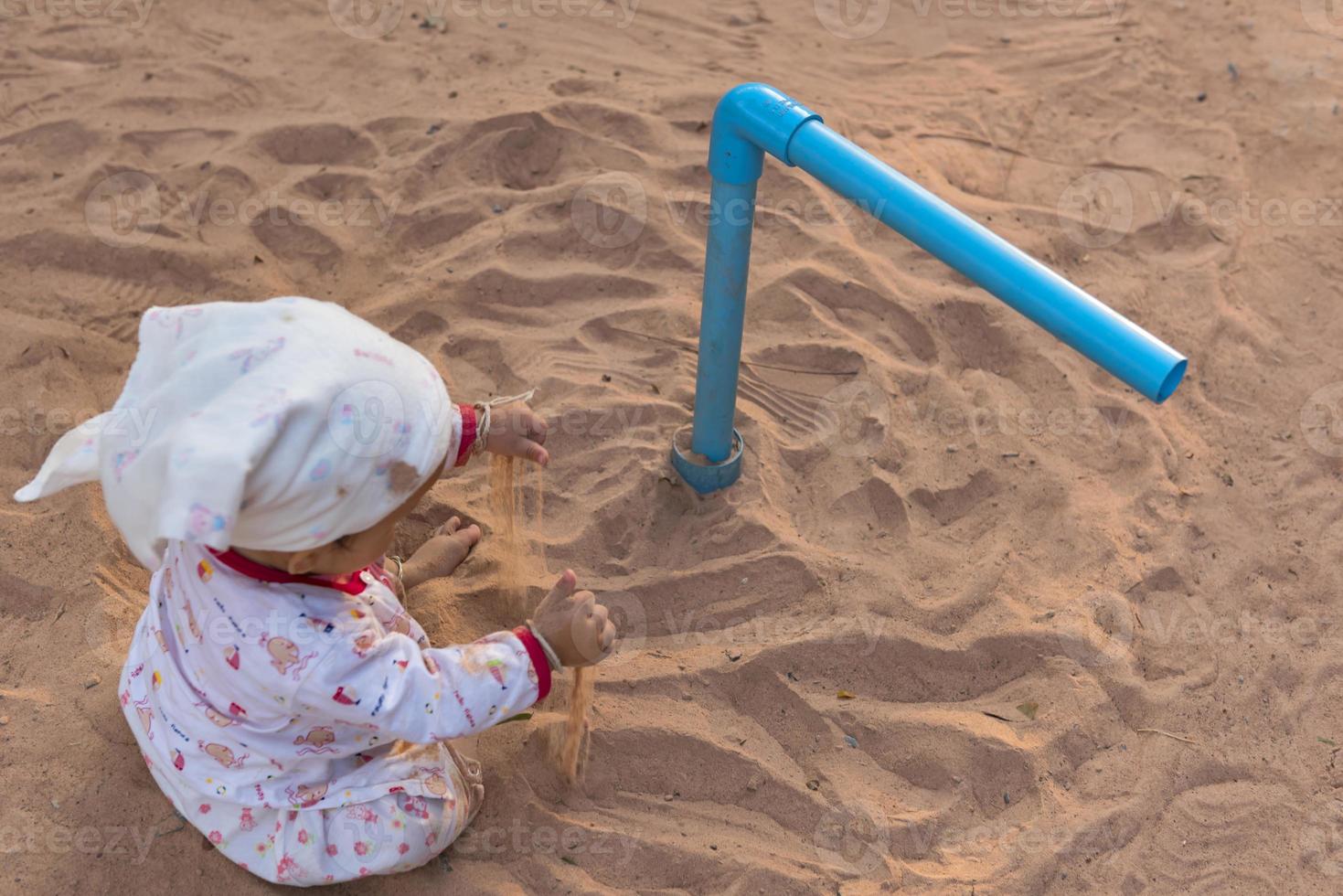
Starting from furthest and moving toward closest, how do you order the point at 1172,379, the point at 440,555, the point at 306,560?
the point at 440,555 < the point at 306,560 < the point at 1172,379

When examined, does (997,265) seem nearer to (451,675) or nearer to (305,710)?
(451,675)

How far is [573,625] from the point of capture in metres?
1.73

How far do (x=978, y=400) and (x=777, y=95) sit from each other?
111cm

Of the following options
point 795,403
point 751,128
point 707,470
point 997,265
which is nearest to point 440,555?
point 707,470

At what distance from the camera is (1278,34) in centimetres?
400

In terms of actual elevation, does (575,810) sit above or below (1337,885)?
below

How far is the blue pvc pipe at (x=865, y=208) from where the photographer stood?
149cm

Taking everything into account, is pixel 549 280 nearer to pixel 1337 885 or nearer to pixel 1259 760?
pixel 1259 760

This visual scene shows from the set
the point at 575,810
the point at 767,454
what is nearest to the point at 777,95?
the point at 767,454

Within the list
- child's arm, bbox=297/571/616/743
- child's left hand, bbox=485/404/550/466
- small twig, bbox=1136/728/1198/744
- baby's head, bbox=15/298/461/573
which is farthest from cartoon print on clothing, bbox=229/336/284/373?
small twig, bbox=1136/728/1198/744

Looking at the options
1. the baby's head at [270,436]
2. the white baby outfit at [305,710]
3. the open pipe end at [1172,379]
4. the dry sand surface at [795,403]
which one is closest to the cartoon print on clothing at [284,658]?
the white baby outfit at [305,710]

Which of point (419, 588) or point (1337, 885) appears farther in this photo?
point (419, 588)

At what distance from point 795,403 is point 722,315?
1.85 feet

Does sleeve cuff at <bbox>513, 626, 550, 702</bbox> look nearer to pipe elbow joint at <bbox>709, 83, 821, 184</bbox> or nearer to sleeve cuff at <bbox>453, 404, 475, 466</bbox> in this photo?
sleeve cuff at <bbox>453, 404, 475, 466</bbox>
